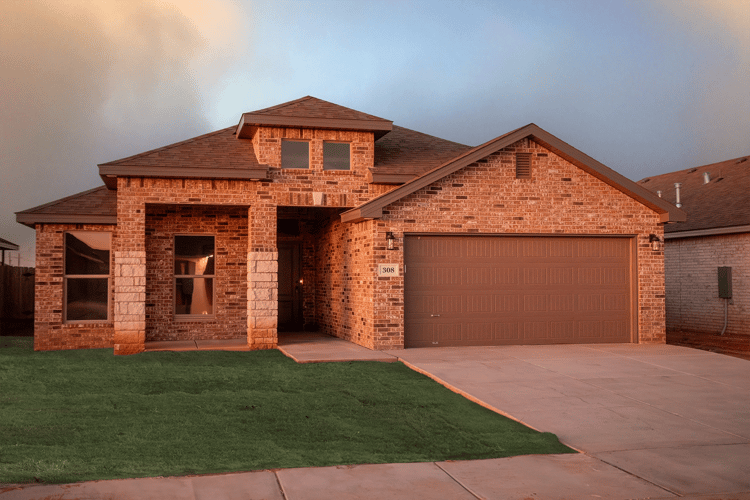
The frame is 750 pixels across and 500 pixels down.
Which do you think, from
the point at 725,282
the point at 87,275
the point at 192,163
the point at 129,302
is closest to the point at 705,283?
the point at 725,282

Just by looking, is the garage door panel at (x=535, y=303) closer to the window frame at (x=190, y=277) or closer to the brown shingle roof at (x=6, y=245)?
the window frame at (x=190, y=277)

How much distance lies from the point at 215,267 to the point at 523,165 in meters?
7.58

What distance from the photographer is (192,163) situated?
14953 mm

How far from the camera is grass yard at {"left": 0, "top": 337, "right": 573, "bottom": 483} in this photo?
21.7 ft

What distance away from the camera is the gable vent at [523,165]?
606 inches

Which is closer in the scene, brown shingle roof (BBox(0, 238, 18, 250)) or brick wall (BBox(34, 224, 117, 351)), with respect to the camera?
Answer: brick wall (BBox(34, 224, 117, 351))

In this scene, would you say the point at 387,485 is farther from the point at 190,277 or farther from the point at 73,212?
the point at 73,212

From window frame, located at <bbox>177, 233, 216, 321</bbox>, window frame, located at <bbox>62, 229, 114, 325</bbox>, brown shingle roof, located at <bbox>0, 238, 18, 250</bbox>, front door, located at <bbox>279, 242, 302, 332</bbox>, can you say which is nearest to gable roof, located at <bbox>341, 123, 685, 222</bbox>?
window frame, located at <bbox>177, 233, 216, 321</bbox>

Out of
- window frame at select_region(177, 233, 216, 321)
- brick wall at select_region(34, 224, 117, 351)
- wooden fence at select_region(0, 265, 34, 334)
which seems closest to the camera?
brick wall at select_region(34, 224, 117, 351)

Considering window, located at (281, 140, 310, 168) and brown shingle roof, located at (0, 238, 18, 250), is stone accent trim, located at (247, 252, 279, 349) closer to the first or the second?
window, located at (281, 140, 310, 168)

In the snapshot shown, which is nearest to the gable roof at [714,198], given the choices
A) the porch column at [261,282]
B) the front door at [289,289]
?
the front door at [289,289]

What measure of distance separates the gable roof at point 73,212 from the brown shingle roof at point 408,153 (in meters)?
6.22

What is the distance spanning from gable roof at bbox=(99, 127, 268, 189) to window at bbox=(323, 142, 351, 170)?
1546 millimetres

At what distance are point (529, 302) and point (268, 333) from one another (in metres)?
5.66
